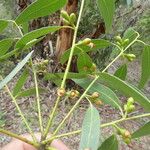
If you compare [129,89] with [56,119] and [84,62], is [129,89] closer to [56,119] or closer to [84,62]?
[84,62]

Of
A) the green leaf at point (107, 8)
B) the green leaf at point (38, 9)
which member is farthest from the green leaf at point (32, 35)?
the green leaf at point (107, 8)

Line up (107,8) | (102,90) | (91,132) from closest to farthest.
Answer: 1. (91,132)
2. (102,90)
3. (107,8)

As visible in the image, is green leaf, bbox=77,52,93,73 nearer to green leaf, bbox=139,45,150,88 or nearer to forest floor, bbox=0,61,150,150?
green leaf, bbox=139,45,150,88

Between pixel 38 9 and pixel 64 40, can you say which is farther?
pixel 64 40

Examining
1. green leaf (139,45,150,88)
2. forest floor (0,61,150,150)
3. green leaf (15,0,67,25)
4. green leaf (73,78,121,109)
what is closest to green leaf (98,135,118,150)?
green leaf (73,78,121,109)

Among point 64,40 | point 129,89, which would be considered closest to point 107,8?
point 129,89

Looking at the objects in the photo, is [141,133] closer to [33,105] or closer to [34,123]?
[34,123]

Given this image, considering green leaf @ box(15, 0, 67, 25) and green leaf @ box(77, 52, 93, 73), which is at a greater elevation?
green leaf @ box(15, 0, 67, 25)
